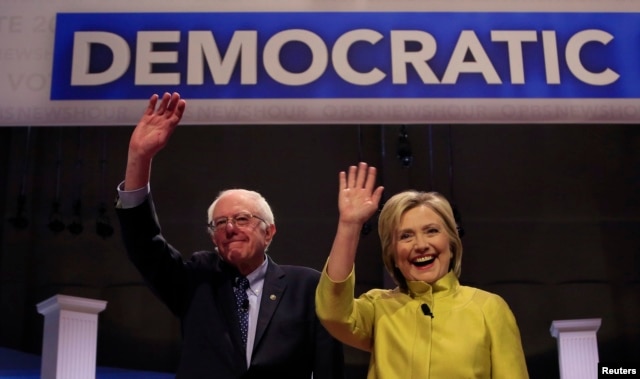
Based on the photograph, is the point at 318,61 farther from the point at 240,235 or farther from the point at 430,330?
the point at 430,330

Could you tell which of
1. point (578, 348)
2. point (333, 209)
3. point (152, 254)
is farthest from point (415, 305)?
point (333, 209)

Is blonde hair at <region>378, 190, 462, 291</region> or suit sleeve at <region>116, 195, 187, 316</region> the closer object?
blonde hair at <region>378, 190, 462, 291</region>

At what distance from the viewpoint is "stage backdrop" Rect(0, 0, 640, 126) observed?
3.07 metres

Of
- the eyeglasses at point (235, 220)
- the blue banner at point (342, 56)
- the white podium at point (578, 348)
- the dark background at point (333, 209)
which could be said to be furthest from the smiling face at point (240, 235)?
the dark background at point (333, 209)

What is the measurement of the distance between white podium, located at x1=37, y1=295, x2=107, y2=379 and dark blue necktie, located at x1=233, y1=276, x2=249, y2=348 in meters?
3.54

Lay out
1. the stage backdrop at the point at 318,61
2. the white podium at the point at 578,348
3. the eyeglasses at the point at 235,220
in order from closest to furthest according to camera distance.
Answer: 1. the eyeglasses at the point at 235,220
2. the stage backdrop at the point at 318,61
3. the white podium at the point at 578,348

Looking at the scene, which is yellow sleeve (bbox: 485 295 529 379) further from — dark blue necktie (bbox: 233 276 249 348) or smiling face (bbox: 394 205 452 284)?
dark blue necktie (bbox: 233 276 249 348)

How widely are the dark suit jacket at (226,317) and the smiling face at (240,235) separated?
61mm

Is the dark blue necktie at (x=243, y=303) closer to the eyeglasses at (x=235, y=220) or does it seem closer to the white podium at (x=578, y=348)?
the eyeglasses at (x=235, y=220)

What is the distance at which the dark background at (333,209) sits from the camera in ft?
26.8

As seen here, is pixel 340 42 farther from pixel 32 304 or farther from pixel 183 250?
pixel 32 304

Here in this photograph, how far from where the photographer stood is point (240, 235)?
223 centimetres

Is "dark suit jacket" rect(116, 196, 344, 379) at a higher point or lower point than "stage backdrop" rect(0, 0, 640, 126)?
lower

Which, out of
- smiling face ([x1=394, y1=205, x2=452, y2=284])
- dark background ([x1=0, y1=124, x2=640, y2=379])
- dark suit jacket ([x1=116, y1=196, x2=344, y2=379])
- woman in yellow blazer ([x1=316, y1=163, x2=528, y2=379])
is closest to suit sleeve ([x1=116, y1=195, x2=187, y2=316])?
dark suit jacket ([x1=116, y1=196, x2=344, y2=379])
